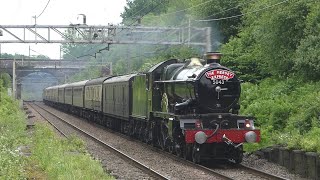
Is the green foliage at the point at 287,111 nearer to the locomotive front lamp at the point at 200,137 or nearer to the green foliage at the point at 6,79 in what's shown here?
the locomotive front lamp at the point at 200,137

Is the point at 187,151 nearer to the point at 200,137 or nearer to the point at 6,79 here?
the point at 200,137

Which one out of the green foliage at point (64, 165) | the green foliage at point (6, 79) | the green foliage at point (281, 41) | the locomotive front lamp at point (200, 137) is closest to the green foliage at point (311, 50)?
the green foliage at point (281, 41)

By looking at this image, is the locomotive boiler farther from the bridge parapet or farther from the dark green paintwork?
the bridge parapet

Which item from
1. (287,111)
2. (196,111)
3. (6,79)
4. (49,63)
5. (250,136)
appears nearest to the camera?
(250,136)

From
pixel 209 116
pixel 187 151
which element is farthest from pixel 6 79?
pixel 209 116

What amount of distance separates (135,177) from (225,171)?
8.69ft

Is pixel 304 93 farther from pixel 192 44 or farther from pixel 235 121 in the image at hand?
pixel 192 44

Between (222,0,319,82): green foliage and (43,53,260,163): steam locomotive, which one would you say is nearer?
(43,53,260,163): steam locomotive

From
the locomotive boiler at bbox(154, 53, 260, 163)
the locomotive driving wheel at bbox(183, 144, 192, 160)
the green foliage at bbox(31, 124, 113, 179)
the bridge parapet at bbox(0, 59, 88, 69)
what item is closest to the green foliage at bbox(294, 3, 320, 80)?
the locomotive boiler at bbox(154, 53, 260, 163)

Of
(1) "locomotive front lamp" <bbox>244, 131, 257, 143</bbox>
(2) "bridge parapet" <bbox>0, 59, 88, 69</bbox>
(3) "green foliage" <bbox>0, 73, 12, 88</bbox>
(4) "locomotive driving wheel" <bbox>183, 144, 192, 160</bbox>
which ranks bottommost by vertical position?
(4) "locomotive driving wheel" <bbox>183, 144, 192, 160</bbox>

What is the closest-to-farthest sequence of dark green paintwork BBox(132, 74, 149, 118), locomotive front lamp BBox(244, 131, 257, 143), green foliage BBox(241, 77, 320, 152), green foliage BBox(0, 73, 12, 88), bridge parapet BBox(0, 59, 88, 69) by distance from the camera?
locomotive front lamp BBox(244, 131, 257, 143) → green foliage BBox(241, 77, 320, 152) → dark green paintwork BBox(132, 74, 149, 118) → bridge parapet BBox(0, 59, 88, 69) → green foliage BBox(0, 73, 12, 88)

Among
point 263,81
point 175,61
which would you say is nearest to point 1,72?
point 263,81

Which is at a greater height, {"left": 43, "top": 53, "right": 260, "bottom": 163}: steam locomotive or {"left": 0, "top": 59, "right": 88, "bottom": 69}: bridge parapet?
{"left": 0, "top": 59, "right": 88, "bottom": 69}: bridge parapet

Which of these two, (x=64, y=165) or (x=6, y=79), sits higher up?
(x=6, y=79)
